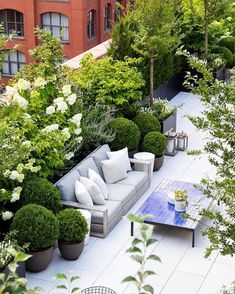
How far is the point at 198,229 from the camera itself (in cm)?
1129

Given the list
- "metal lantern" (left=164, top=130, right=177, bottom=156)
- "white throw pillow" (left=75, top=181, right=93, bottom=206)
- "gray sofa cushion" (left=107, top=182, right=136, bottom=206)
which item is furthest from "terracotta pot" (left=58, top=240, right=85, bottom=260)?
"metal lantern" (left=164, top=130, right=177, bottom=156)

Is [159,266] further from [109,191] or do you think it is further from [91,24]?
[91,24]

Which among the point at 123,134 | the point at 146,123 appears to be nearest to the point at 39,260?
the point at 123,134

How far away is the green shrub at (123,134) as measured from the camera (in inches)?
521

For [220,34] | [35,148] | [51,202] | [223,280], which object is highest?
[220,34]

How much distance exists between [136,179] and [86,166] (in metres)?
1.13

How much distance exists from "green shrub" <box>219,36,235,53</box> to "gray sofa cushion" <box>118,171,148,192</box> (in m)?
9.07

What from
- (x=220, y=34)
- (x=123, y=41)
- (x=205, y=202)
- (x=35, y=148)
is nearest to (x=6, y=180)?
(x=35, y=148)

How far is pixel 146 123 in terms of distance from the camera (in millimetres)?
14234

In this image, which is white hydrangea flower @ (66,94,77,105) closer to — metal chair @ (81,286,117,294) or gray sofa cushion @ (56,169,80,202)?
gray sofa cushion @ (56,169,80,202)

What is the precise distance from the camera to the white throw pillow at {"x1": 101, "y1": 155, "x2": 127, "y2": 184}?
39.6 feet

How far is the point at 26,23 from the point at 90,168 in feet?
97.7

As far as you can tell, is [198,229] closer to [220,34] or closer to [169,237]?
[169,237]

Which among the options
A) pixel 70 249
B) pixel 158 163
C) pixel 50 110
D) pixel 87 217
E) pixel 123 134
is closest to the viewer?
pixel 70 249
